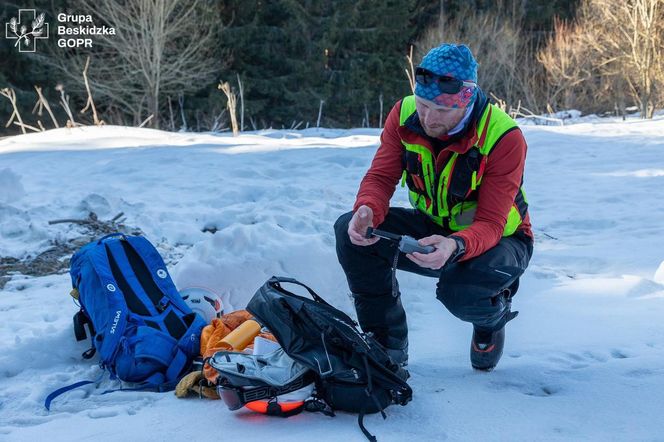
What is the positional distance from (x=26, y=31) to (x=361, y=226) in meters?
22.6

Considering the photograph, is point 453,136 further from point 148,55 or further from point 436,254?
point 148,55

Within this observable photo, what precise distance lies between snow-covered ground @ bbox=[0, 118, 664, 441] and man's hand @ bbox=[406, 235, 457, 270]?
0.49 meters

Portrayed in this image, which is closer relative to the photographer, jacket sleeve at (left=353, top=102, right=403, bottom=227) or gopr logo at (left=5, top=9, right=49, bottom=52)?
jacket sleeve at (left=353, top=102, right=403, bottom=227)

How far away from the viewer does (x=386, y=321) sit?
2.64 meters

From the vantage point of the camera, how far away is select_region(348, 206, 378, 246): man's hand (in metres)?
2.49

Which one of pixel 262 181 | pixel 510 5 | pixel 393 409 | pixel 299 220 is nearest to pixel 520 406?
pixel 393 409

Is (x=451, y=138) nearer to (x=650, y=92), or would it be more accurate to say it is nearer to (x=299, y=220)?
(x=299, y=220)

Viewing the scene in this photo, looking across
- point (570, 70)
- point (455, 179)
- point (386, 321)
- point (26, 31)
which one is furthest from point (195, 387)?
point (26, 31)

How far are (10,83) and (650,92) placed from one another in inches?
752

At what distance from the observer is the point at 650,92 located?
725 inches

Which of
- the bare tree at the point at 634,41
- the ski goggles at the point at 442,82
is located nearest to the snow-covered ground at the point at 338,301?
the ski goggles at the point at 442,82

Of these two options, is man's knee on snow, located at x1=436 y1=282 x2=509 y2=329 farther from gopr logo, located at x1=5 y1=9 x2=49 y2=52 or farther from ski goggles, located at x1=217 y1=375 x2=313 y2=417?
gopr logo, located at x1=5 y1=9 x2=49 y2=52

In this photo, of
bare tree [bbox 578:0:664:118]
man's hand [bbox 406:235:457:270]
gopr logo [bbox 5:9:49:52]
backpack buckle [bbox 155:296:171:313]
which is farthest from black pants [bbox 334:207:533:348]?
gopr logo [bbox 5:9:49:52]

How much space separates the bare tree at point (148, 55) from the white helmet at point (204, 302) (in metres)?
18.2
